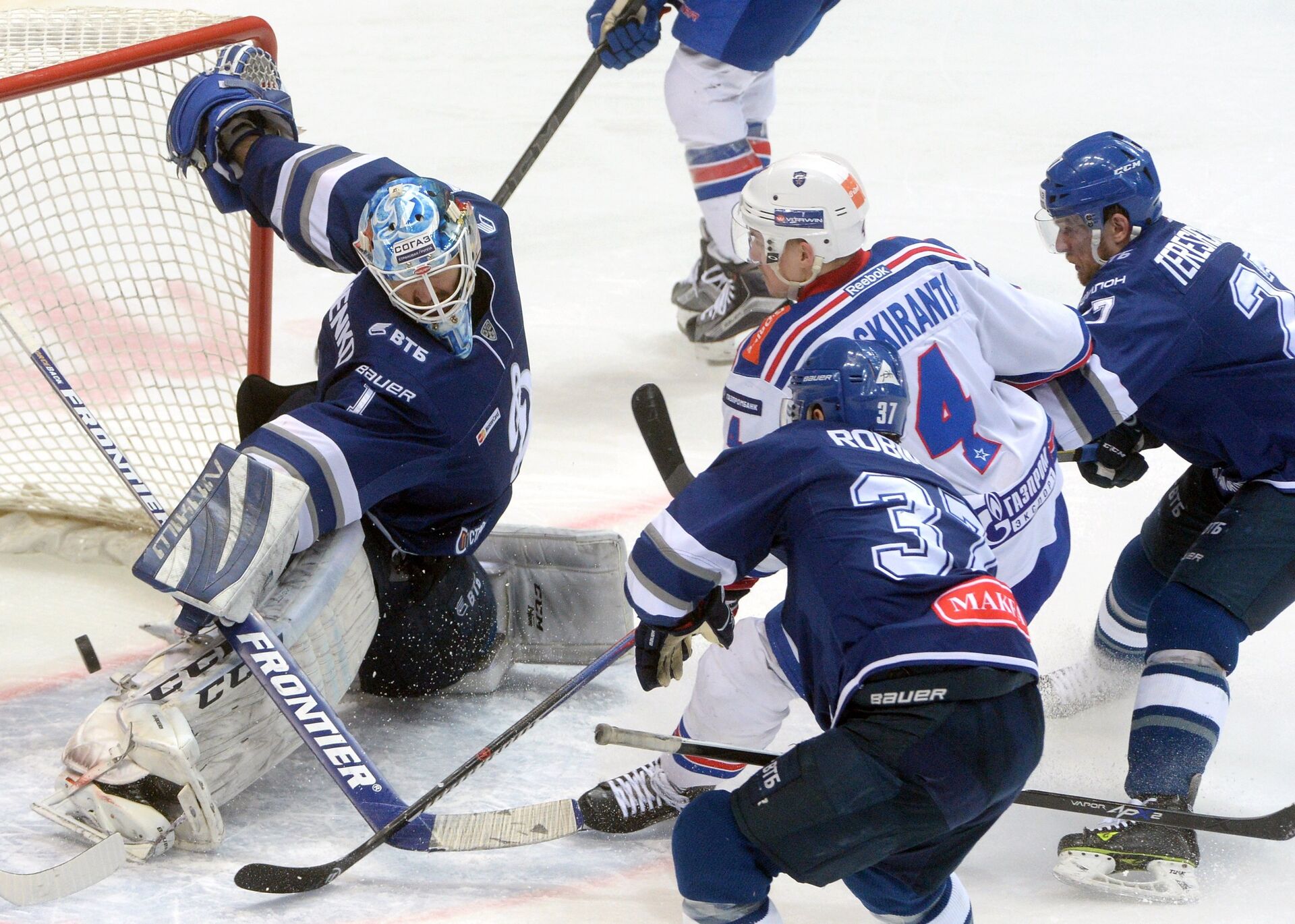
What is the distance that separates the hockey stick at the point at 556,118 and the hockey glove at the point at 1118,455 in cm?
170

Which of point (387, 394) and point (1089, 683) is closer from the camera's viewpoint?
point (387, 394)

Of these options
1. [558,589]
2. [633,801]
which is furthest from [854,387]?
[558,589]

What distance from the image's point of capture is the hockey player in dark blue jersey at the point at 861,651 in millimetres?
1780

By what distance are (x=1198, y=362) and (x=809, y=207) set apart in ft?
2.46

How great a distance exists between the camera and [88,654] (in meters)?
2.81

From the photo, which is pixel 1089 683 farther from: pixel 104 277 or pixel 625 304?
pixel 104 277

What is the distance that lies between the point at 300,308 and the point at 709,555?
10.3 ft

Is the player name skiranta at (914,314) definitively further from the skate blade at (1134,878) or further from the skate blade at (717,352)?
the skate blade at (717,352)

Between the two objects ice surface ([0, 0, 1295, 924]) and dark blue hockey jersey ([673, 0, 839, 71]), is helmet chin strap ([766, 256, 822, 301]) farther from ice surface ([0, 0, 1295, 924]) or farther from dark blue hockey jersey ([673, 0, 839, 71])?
dark blue hockey jersey ([673, 0, 839, 71])

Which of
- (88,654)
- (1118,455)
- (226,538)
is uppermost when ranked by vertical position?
(226,538)

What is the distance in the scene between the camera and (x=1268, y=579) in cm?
241

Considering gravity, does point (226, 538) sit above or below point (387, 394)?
below

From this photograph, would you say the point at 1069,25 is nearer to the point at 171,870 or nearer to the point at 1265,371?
the point at 1265,371

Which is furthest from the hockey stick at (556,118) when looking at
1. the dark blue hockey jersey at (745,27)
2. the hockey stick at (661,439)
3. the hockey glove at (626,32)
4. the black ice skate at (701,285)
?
the hockey stick at (661,439)
